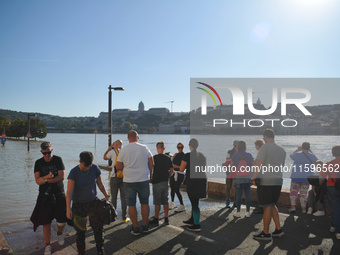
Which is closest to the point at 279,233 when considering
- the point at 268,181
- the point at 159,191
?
the point at 268,181

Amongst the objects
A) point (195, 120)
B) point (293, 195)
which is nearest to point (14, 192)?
point (293, 195)

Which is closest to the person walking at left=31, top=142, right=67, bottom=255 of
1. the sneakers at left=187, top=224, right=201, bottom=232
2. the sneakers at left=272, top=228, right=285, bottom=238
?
the sneakers at left=187, top=224, right=201, bottom=232

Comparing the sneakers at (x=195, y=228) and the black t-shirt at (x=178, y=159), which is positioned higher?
the black t-shirt at (x=178, y=159)

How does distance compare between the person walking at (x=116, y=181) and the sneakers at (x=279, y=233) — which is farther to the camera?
the person walking at (x=116, y=181)

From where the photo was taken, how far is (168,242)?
18.3 feet

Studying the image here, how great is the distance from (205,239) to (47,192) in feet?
9.17

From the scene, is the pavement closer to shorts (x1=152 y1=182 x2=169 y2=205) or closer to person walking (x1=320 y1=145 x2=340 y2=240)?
person walking (x1=320 y1=145 x2=340 y2=240)

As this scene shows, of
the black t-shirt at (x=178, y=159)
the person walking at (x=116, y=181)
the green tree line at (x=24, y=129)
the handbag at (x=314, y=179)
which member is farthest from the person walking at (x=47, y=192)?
the green tree line at (x=24, y=129)

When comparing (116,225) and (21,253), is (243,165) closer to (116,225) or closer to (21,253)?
(116,225)

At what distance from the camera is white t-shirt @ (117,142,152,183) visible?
234 inches

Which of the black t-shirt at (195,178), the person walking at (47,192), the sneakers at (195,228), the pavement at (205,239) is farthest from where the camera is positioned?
the sneakers at (195,228)

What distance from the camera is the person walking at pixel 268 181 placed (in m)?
5.58

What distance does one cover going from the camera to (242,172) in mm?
7328

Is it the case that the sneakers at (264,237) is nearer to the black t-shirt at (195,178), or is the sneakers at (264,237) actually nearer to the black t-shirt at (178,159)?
the black t-shirt at (195,178)
